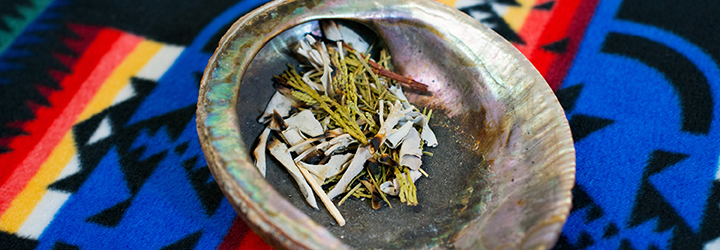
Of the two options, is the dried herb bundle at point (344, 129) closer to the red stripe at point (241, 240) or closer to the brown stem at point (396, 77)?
the brown stem at point (396, 77)

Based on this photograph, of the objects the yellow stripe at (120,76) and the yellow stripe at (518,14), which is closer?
the yellow stripe at (120,76)

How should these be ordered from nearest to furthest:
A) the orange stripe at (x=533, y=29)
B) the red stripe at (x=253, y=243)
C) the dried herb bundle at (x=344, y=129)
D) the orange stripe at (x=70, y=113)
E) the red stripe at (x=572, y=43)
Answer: the dried herb bundle at (x=344, y=129), the red stripe at (x=253, y=243), the orange stripe at (x=70, y=113), the red stripe at (x=572, y=43), the orange stripe at (x=533, y=29)

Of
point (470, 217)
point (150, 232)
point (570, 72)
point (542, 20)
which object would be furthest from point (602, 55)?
point (150, 232)

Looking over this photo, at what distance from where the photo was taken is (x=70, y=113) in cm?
148

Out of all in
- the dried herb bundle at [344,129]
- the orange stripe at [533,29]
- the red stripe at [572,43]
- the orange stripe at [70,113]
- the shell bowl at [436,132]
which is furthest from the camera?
the orange stripe at [533,29]

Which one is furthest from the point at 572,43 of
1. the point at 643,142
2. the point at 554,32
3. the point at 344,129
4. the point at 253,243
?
the point at 253,243

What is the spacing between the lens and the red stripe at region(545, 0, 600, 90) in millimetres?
1484

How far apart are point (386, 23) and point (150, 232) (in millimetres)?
841

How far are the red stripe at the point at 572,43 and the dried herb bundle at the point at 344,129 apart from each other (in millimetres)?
567

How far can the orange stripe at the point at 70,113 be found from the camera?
129cm

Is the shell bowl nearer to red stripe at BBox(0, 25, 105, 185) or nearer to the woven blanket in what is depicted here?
the woven blanket

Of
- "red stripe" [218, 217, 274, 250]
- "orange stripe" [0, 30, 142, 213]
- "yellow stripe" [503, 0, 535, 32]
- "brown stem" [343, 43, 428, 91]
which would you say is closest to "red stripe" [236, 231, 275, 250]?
"red stripe" [218, 217, 274, 250]

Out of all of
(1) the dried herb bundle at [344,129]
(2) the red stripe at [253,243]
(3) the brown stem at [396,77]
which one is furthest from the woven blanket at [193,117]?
(3) the brown stem at [396,77]

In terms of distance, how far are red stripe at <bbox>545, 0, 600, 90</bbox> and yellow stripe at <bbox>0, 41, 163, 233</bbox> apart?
144cm
